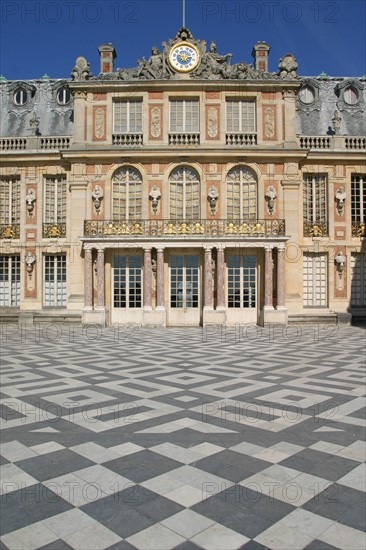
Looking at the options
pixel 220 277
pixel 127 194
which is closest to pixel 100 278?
pixel 127 194

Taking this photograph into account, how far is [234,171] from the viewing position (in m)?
26.6

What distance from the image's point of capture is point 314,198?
27.3 meters

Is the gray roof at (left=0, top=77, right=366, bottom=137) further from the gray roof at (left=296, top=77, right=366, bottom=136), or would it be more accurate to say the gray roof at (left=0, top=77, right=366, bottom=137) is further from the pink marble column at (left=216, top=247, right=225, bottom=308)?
the pink marble column at (left=216, top=247, right=225, bottom=308)

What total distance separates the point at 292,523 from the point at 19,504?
8.49 ft

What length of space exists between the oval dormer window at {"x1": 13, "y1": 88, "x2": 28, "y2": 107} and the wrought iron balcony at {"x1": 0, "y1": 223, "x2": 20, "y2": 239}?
889cm

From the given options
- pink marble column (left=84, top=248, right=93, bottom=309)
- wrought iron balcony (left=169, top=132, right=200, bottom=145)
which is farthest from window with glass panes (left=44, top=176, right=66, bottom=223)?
wrought iron balcony (left=169, top=132, right=200, bottom=145)

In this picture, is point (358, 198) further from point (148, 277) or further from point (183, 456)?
point (183, 456)

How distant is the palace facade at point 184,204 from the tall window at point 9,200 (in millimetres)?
61

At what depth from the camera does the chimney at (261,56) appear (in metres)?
28.0

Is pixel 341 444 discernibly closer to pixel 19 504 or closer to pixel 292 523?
pixel 292 523

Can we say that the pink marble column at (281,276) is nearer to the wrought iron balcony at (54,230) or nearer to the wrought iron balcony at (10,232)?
the wrought iron balcony at (54,230)

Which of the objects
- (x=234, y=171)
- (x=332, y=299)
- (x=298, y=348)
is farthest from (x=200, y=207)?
(x=298, y=348)

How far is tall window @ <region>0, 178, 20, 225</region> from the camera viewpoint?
2762cm

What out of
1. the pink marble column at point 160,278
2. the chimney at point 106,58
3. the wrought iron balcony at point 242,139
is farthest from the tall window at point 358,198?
the chimney at point 106,58
